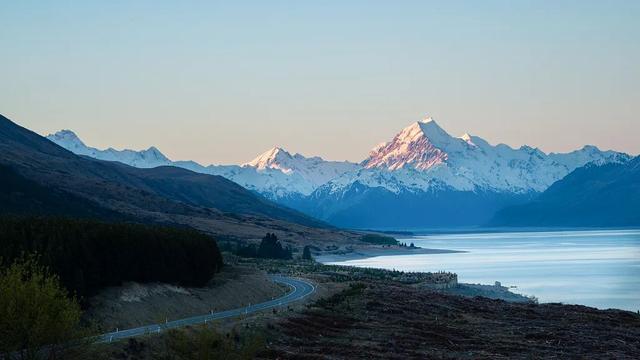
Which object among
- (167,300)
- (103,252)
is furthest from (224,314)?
(103,252)

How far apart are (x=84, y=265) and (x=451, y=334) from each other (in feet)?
104

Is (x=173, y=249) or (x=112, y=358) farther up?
(x=173, y=249)

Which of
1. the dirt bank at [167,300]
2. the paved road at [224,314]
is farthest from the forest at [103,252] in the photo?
the paved road at [224,314]

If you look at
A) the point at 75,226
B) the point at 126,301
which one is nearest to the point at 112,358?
the point at 126,301

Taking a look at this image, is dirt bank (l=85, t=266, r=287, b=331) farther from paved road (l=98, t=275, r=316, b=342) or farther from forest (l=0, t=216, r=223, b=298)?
paved road (l=98, t=275, r=316, b=342)

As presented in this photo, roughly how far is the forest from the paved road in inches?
233

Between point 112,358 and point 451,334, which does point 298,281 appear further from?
point 112,358

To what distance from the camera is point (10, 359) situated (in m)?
55.1

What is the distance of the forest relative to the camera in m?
79.9

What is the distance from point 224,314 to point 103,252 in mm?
11564

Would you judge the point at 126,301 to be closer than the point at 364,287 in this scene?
Yes

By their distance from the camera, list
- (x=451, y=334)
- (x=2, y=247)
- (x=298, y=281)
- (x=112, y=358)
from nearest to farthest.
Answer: (x=112, y=358) → (x=2, y=247) → (x=451, y=334) → (x=298, y=281)

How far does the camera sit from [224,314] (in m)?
87.5

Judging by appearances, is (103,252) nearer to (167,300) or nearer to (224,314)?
(167,300)
